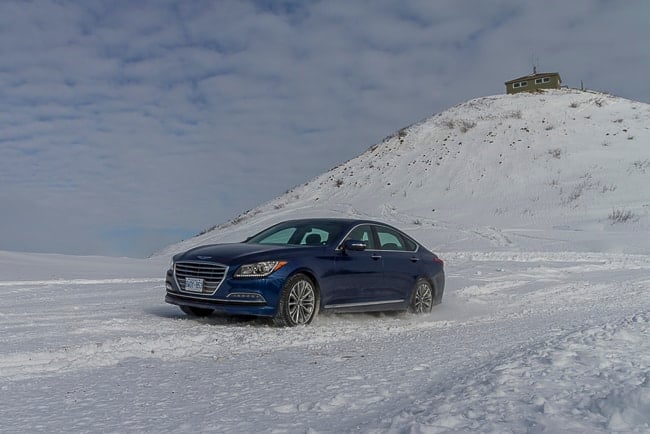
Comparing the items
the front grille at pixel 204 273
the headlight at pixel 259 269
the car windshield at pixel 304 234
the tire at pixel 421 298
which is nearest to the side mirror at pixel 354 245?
the car windshield at pixel 304 234

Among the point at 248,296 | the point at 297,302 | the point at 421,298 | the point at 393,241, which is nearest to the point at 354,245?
the point at 297,302

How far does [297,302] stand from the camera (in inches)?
304

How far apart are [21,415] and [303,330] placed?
146 inches

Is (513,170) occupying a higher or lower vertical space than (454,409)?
higher

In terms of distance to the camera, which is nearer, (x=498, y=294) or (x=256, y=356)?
(x=256, y=356)

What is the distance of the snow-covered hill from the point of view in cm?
2495

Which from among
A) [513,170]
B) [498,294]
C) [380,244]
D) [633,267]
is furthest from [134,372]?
[513,170]

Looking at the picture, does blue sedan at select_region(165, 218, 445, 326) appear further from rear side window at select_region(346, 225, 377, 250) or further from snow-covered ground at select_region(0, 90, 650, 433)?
snow-covered ground at select_region(0, 90, 650, 433)

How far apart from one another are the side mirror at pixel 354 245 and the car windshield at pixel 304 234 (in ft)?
0.55

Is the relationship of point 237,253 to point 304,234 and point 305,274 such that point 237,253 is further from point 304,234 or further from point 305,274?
point 304,234

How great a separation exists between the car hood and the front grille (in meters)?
0.07

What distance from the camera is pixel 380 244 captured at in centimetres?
→ 933

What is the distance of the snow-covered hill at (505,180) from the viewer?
24953 mm

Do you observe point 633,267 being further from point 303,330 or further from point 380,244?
point 303,330
